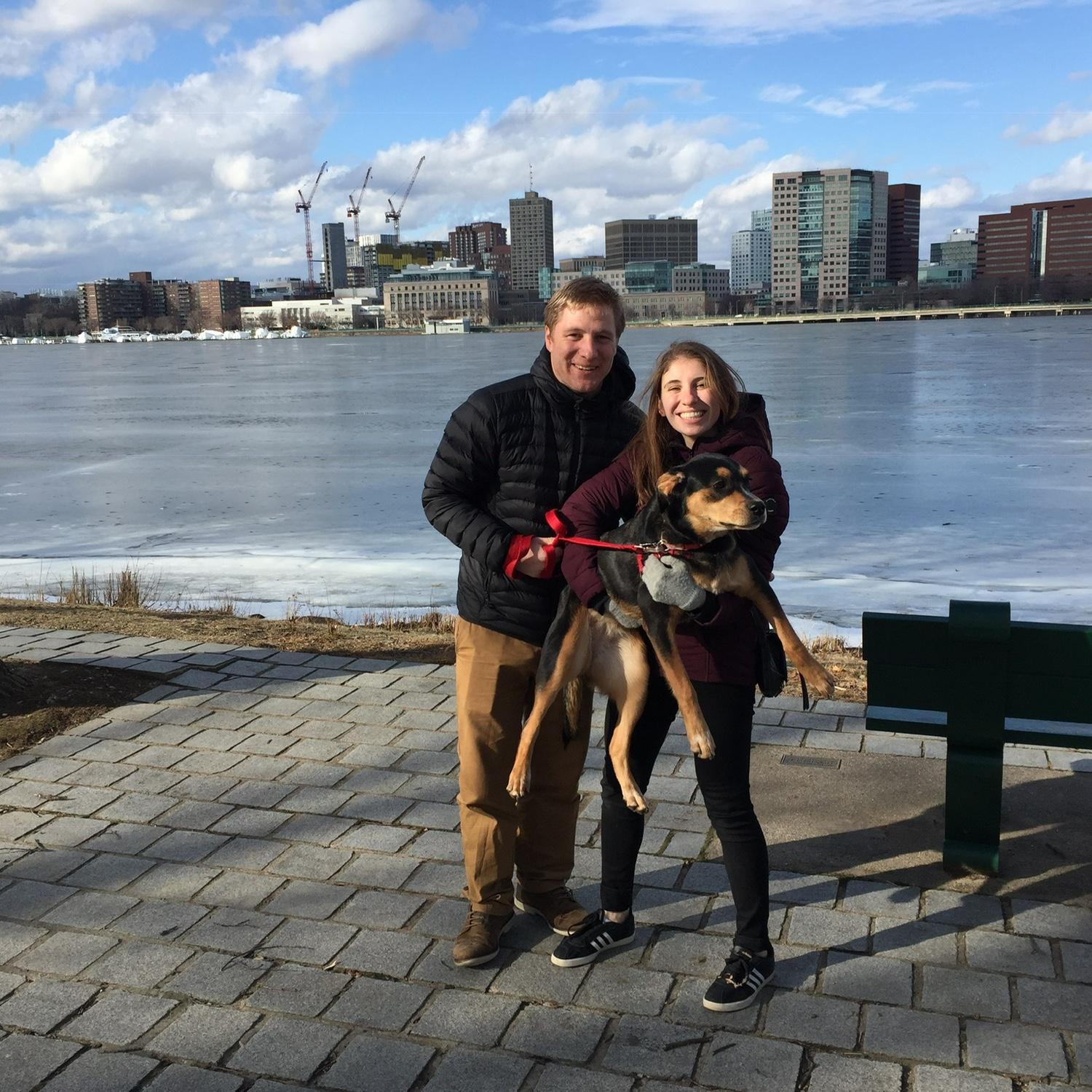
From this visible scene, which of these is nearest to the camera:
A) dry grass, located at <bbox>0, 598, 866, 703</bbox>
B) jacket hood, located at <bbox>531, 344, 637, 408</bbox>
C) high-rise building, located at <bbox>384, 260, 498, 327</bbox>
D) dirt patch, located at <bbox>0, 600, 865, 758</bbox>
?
jacket hood, located at <bbox>531, 344, 637, 408</bbox>

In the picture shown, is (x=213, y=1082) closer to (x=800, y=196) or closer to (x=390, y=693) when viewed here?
(x=390, y=693)

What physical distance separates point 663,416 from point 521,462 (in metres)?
0.47

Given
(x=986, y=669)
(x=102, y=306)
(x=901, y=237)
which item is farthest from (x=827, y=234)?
(x=986, y=669)

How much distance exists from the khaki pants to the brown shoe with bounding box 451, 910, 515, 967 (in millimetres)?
29

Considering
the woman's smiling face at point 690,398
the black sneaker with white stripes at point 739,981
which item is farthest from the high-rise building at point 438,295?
the black sneaker with white stripes at point 739,981

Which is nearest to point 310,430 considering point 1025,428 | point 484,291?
point 1025,428

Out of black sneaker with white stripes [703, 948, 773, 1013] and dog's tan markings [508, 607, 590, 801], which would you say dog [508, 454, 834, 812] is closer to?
dog's tan markings [508, 607, 590, 801]

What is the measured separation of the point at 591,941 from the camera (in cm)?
330

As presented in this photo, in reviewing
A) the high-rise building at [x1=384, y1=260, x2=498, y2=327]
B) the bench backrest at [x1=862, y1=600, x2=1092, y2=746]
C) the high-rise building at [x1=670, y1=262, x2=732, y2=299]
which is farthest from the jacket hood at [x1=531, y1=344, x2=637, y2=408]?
the high-rise building at [x1=670, y1=262, x2=732, y2=299]

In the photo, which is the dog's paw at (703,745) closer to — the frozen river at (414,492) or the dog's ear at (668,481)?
the dog's ear at (668,481)

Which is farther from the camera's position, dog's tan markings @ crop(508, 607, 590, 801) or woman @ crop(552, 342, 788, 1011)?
dog's tan markings @ crop(508, 607, 590, 801)

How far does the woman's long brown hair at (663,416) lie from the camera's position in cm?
296

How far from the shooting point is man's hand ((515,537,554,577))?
123 inches

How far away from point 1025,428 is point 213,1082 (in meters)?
20.5
